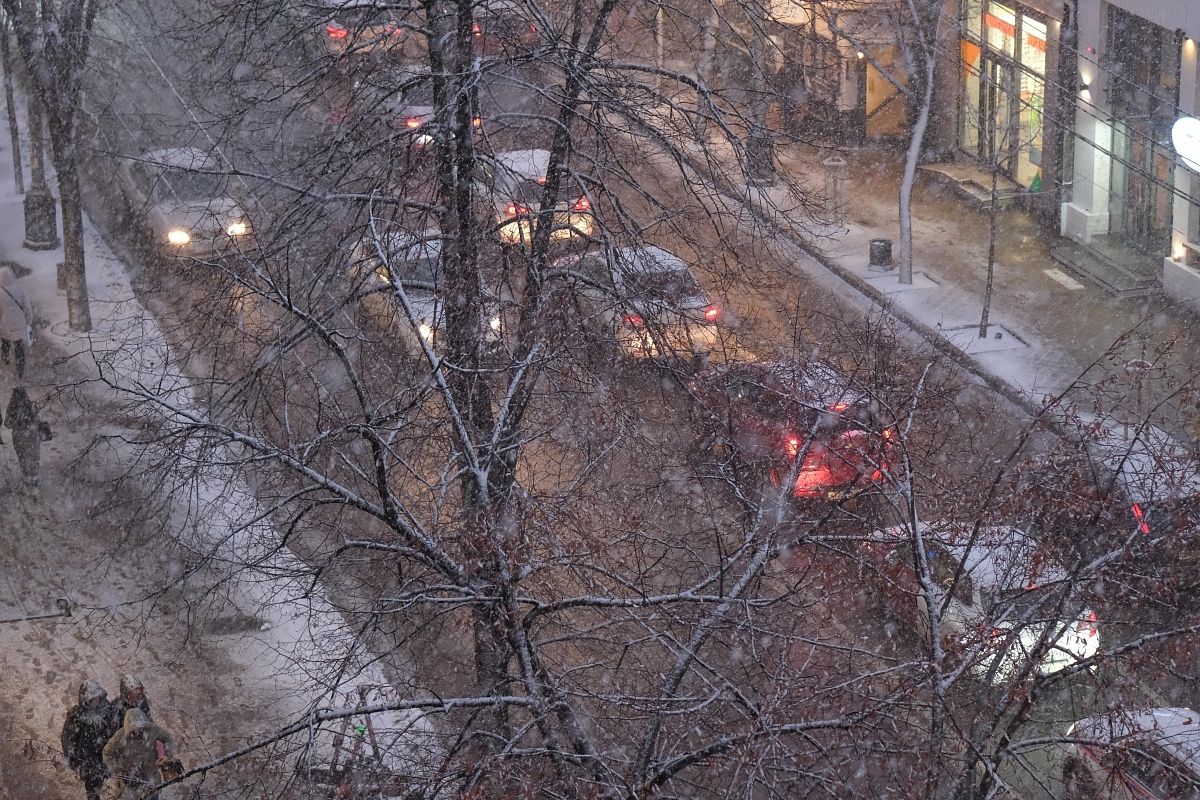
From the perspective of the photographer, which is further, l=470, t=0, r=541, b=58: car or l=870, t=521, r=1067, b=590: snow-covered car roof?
l=470, t=0, r=541, b=58: car

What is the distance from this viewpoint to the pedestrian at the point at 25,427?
15.3m

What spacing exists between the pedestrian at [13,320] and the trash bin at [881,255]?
12070 millimetres

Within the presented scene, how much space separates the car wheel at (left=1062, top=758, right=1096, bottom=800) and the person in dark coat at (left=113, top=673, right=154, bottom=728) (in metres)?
6.17

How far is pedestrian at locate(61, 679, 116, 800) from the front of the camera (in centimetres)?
1059

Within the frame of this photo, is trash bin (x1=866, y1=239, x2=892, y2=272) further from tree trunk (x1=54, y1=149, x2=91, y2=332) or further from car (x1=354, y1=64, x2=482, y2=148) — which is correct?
car (x1=354, y1=64, x2=482, y2=148)

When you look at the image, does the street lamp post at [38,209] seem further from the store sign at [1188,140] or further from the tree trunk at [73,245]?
the store sign at [1188,140]

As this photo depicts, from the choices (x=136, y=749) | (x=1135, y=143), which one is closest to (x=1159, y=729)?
(x=136, y=749)

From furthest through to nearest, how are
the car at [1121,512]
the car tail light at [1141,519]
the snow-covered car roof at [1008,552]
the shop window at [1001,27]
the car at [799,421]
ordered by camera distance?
the shop window at [1001,27] < the car at [799,421] < the snow-covered car roof at [1008,552] < the car tail light at [1141,519] < the car at [1121,512]

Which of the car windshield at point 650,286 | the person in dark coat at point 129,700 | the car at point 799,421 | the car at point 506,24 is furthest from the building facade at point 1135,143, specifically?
the person in dark coat at point 129,700

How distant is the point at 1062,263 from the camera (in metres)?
22.6

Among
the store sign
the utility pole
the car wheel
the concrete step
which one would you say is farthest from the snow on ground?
the concrete step

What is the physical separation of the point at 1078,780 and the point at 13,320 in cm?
1446

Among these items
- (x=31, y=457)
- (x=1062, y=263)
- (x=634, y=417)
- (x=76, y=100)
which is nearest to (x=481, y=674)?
(x=634, y=417)

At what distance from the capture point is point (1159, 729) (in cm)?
713
